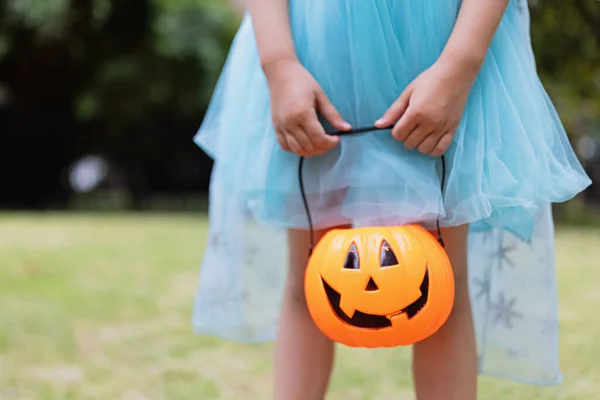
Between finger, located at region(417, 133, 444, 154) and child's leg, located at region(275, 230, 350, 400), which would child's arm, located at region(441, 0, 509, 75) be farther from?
child's leg, located at region(275, 230, 350, 400)

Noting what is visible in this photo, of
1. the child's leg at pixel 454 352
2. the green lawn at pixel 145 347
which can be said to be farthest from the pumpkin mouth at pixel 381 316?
the green lawn at pixel 145 347

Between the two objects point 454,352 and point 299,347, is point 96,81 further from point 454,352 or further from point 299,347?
point 454,352

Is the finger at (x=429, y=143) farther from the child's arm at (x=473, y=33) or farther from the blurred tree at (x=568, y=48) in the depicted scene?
the blurred tree at (x=568, y=48)

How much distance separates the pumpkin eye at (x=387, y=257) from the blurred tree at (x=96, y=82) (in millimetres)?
5525

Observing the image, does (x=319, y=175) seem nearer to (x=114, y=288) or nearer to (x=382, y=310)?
(x=382, y=310)

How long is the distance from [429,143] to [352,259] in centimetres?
14

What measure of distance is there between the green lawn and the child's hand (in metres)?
0.49

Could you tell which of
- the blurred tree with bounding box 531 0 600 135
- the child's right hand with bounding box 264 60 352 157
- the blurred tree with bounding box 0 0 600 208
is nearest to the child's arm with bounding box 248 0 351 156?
the child's right hand with bounding box 264 60 352 157

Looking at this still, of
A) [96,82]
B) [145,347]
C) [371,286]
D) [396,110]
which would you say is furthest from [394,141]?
[96,82]

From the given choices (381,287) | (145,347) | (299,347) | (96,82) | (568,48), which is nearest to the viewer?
(381,287)

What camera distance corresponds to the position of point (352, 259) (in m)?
0.62

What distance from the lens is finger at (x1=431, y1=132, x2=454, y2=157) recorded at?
2.11 ft

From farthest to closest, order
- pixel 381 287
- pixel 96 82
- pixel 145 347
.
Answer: pixel 96 82, pixel 145 347, pixel 381 287

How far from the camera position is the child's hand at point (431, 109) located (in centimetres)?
62
